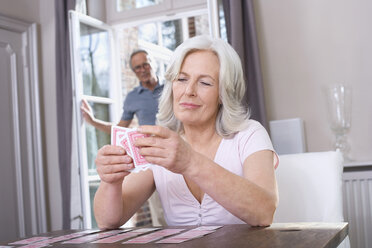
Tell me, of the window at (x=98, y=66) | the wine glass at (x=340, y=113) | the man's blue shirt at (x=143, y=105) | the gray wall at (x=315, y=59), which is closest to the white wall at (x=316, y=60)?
the gray wall at (x=315, y=59)

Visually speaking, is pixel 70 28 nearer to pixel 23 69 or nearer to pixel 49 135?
pixel 23 69

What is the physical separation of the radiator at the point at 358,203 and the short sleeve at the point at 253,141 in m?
1.56

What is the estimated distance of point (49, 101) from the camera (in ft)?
14.8

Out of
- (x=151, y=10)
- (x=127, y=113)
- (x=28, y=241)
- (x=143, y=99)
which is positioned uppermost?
(x=151, y=10)

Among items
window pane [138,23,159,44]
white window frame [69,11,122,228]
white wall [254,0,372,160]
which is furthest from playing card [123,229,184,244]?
window pane [138,23,159,44]

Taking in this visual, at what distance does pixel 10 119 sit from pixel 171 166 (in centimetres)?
329

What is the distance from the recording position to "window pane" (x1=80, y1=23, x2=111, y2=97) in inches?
165

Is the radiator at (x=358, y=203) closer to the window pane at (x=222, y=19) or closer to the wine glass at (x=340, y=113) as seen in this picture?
the wine glass at (x=340, y=113)

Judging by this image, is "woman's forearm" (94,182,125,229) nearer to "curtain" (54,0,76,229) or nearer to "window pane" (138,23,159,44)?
"curtain" (54,0,76,229)

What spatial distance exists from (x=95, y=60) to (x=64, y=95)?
18.0 inches

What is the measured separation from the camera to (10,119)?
165 inches

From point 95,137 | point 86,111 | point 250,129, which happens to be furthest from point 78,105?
point 250,129

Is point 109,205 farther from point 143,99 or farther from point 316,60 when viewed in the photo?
point 143,99

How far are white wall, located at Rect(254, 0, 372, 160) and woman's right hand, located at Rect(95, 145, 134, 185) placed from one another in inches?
88.4
